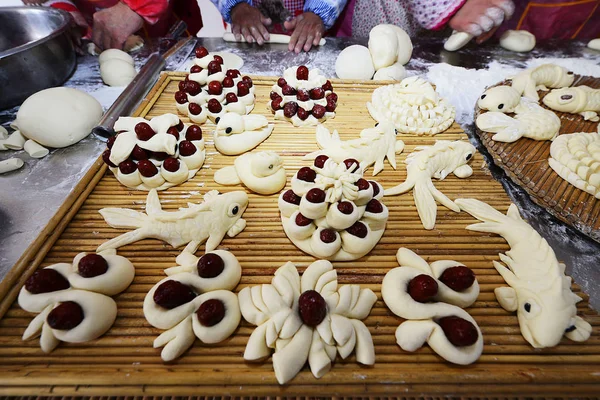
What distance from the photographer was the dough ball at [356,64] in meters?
2.84

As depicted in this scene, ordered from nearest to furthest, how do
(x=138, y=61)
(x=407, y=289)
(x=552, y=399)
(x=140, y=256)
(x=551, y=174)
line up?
(x=552, y=399) → (x=407, y=289) → (x=140, y=256) → (x=551, y=174) → (x=138, y=61)

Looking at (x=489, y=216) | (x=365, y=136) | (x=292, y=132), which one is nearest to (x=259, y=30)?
(x=292, y=132)

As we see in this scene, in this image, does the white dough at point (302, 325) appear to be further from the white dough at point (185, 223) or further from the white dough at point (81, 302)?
the white dough at point (81, 302)

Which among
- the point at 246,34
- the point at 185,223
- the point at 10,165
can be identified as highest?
the point at 246,34

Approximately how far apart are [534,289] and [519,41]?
320cm

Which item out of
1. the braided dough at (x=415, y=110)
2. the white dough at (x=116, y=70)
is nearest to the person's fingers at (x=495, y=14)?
the braided dough at (x=415, y=110)

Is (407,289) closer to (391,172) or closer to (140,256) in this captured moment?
(391,172)

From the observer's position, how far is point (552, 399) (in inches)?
45.6

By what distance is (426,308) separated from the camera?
1284mm

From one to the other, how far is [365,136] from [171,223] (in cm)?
127

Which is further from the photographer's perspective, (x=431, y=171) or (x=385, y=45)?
(x=385, y=45)

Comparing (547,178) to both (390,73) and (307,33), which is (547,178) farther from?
(307,33)

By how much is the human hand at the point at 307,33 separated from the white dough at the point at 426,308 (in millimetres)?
2734

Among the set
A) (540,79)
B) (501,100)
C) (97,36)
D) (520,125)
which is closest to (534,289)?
(520,125)
